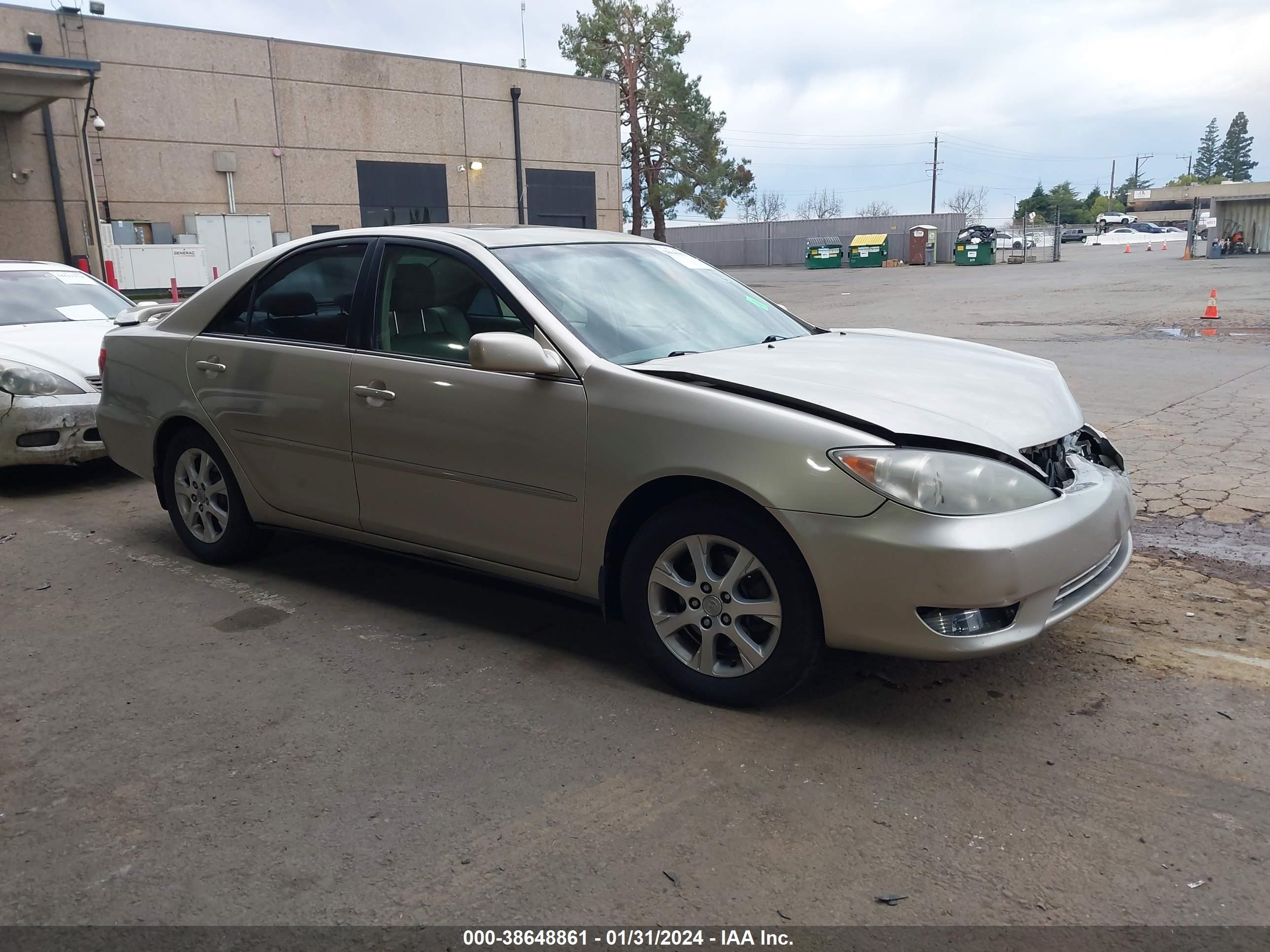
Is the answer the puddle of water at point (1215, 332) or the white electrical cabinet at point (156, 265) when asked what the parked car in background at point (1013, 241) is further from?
the white electrical cabinet at point (156, 265)

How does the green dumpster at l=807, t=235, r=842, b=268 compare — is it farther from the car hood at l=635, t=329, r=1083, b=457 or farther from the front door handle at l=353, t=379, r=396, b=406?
the front door handle at l=353, t=379, r=396, b=406

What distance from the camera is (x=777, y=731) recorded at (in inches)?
128

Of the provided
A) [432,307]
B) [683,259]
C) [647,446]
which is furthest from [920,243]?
[647,446]

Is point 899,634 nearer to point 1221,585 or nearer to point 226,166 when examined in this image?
point 1221,585

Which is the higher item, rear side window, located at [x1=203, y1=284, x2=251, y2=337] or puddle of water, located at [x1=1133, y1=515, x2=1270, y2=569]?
rear side window, located at [x1=203, y1=284, x2=251, y2=337]

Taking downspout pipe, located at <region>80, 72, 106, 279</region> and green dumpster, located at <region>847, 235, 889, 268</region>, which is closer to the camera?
downspout pipe, located at <region>80, 72, 106, 279</region>

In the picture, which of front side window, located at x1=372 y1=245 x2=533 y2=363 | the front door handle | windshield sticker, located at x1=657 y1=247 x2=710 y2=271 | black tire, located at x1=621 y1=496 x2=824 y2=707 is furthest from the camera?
windshield sticker, located at x1=657 y1=247 x2=710 y2=271

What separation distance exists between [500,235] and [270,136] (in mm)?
24647

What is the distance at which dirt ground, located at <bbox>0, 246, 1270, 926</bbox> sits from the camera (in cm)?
248

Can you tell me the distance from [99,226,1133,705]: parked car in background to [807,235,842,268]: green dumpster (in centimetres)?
4606

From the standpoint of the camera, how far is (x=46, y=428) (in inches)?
263

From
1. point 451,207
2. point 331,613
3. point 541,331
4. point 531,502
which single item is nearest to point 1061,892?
point 531,502

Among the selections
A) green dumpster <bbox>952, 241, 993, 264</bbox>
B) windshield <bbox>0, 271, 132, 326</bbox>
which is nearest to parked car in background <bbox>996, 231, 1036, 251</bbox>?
green dumpster <bbox>952, 241, 993, 264</bbox>

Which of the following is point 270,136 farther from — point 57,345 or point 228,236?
point 57,345
